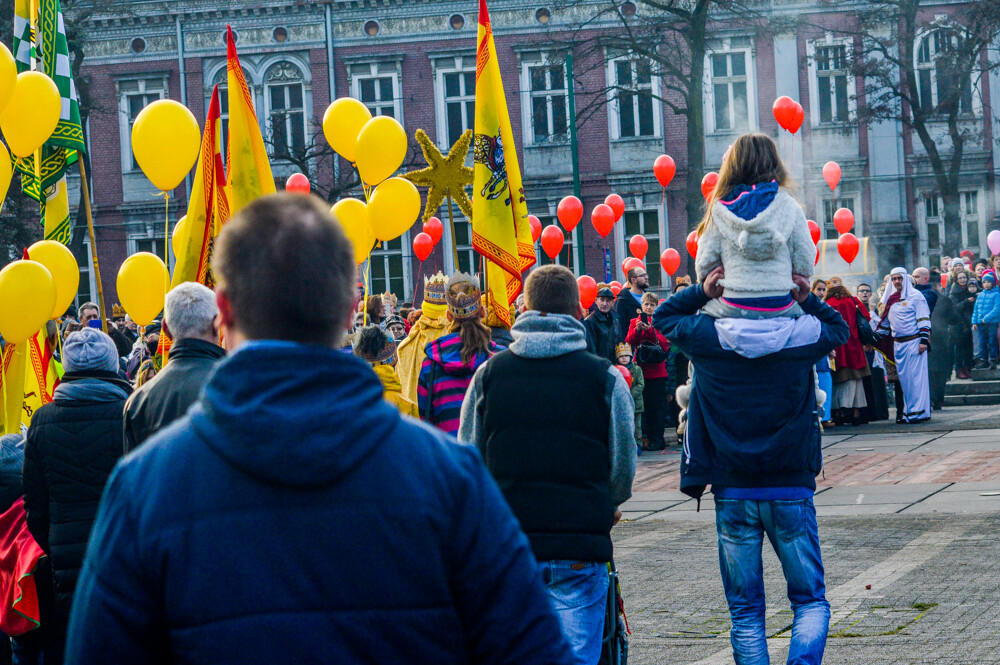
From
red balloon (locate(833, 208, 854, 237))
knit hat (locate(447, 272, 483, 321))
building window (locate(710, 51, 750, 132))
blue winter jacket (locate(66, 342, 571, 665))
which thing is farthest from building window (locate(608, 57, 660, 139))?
blue winter jacket (locate(66, 342, 571, 665))

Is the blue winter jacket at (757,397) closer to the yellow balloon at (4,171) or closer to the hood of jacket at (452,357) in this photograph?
the hood of jacket at (452,357)

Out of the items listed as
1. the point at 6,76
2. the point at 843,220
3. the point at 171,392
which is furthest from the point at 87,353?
the point at 843,220

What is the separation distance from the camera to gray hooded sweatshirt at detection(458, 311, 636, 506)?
4324mm

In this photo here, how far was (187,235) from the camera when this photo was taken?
654cm

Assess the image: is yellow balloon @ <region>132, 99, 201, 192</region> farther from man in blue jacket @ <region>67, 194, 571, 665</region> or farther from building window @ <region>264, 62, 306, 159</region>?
building window @ <region>264, 62, 306, 159</region>

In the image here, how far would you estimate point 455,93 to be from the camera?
1359 inches

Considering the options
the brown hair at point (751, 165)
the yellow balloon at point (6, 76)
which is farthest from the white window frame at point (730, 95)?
the brown hair at point (751, 165)

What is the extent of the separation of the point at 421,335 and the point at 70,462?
318 cm

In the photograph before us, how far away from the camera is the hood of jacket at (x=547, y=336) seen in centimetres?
433

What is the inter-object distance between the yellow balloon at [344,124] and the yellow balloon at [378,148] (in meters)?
0.43

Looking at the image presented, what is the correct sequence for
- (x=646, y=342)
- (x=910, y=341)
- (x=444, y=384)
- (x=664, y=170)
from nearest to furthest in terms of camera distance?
(x=444, y=384) → (x=646, y=342) → (x=910, y=341) → (x=664, y=170)

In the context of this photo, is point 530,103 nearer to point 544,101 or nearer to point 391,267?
point 544,101

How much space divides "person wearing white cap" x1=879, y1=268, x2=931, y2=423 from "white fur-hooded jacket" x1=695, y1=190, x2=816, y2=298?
11387mm

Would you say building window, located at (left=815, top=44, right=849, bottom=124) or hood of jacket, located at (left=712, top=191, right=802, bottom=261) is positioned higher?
building window, located at (left=815, top=44, right=849, bottom=124)
